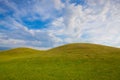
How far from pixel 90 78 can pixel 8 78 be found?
12.9m

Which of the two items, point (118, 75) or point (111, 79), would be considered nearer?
point (111, 79)

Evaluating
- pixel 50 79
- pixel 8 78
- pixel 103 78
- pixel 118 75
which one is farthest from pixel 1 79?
pixel 118 75

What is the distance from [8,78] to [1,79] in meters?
1.07

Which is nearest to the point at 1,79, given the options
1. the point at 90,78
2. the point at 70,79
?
the point at 70,79

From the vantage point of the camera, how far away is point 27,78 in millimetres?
23875

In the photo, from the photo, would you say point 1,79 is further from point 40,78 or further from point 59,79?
point 59,79

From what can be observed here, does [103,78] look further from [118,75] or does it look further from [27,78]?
[27,78]

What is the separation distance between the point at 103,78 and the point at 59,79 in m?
6.72

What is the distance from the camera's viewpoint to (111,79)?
73.9 ft

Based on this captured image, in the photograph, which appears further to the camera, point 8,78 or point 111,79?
point 8,78

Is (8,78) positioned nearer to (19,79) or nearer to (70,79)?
(19,79)

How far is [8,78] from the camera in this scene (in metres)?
24.1

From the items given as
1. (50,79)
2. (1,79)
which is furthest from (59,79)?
(1,79)

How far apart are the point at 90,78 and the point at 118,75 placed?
4.70m
